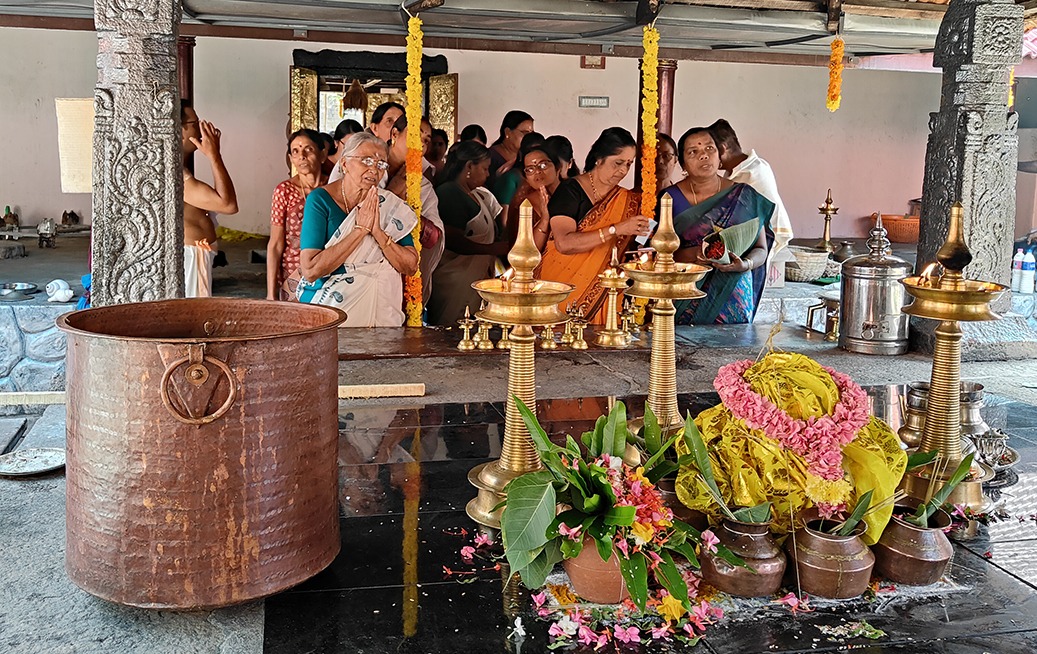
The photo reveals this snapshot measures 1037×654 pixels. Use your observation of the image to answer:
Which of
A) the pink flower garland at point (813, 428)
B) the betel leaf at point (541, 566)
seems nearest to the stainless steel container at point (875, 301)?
the pink flower garland at point (813, 428)

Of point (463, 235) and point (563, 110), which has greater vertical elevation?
point (563, 110)

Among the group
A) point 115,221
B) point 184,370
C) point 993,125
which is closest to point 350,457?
point 184,370

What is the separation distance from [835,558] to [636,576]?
36 centimetres

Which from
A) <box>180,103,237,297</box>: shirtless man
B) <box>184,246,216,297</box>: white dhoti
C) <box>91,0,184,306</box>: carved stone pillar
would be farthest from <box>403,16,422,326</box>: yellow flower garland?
<box>91,0,184,306</box>: carved stone pillar

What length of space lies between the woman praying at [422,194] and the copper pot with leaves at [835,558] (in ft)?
12.2

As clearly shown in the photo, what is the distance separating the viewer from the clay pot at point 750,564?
159 centimetres

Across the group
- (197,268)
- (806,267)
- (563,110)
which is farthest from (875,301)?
(563,110)

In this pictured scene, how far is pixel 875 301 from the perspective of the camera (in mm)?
4105

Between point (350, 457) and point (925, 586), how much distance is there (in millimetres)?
1386

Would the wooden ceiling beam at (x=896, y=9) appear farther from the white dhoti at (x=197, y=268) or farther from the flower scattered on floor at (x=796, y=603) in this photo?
the flower scattered on floor at (x=796, y=603)

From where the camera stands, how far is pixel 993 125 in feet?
14.2

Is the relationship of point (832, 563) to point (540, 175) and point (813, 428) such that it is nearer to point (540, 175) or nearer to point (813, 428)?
point (813, 428)

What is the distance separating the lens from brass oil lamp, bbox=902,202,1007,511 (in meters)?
1.89

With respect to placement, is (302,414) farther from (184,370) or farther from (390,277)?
(390,277)
